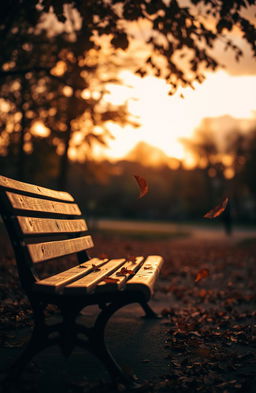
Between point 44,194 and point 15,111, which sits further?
point 15,111

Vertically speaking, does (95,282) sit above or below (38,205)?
below

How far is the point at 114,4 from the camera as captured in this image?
5.73m

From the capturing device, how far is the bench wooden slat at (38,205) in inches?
112

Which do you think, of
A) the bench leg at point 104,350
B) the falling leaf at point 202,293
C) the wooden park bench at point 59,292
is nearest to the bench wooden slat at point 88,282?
the wooden park bench at point 59,292

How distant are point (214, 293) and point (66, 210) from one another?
10.7 feet

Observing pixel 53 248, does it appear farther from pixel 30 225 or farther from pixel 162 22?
pixel 162 22

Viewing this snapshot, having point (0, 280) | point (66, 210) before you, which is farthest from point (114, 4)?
point (0, 280)

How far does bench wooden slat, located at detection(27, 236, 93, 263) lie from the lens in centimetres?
277

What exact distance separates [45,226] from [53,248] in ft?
0.54

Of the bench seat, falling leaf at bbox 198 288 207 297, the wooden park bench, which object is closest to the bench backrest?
the wooden park bench

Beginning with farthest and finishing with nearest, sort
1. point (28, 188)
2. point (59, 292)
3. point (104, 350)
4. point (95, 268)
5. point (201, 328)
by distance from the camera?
1. point (201, 328)
2. point (95, 268)
3. point (28, 188)
4. point (104, 350)
5. point (59, 292)

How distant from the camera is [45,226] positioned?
126 inches

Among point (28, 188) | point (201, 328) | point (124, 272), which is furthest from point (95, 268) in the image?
point (201, 328)

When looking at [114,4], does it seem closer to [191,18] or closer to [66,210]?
[191,18]
